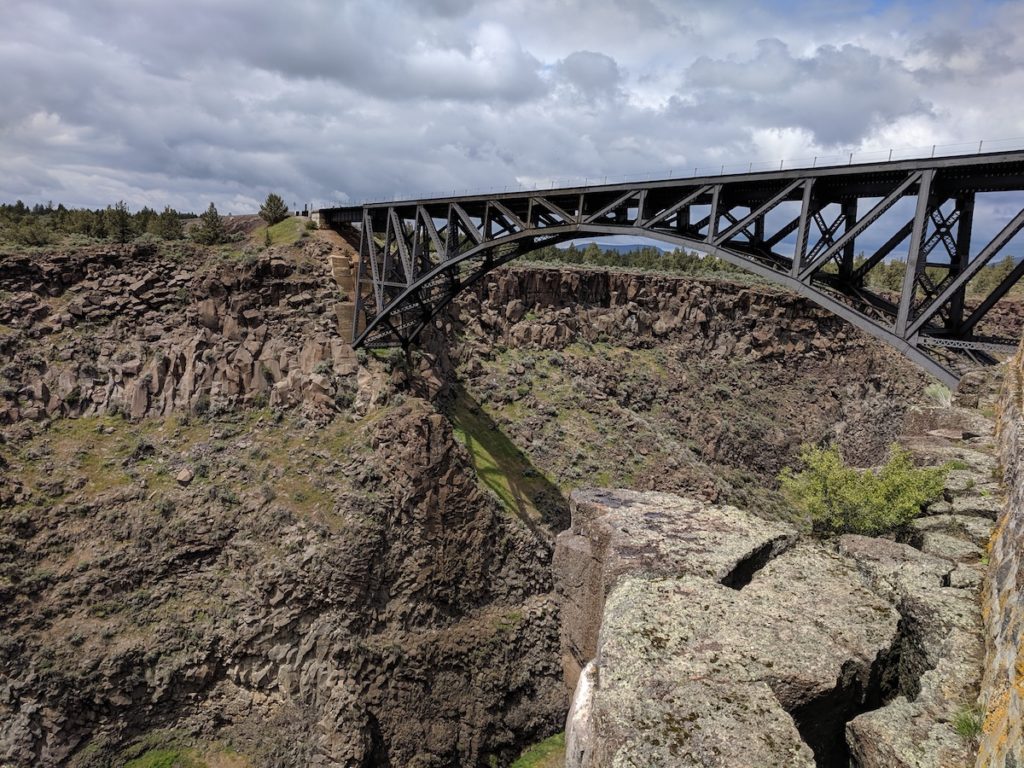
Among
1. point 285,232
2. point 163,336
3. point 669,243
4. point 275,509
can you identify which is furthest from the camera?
point 285,232

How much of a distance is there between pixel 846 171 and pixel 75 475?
32.4m

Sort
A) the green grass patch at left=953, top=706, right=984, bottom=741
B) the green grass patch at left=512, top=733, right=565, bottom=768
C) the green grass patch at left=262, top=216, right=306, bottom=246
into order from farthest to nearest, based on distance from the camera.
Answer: the green grass patch at left=262, top=216, right=306, bottom=246 → the green grass patch at left=512, top=733, right=565, bottom=768 → the green grass patch at left=953, top=706, right=984, bottom=741

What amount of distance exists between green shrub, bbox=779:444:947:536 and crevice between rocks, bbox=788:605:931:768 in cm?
658

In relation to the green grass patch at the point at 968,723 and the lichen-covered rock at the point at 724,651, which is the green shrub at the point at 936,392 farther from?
the green grass patch at the point at 968,723

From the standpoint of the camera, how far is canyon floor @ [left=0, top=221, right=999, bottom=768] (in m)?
22.5

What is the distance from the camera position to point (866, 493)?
558 inches

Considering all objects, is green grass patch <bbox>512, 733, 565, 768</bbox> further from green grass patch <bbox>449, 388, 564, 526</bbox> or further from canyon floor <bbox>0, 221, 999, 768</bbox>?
green grass patch <bbox>449, 388, 564, 526</bbox>

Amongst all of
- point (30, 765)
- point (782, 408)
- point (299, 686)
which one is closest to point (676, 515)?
point (299, 686)

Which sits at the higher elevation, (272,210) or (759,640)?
(272,210)

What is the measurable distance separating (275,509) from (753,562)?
22.5 metres

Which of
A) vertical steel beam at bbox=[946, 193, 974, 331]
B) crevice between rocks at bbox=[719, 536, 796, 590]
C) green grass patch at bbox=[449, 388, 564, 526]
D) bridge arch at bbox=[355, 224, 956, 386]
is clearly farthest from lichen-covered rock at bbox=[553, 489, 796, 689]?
green grass patch at bbox=[449, 388, 564, 526]

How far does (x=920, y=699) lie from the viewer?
20.7ft

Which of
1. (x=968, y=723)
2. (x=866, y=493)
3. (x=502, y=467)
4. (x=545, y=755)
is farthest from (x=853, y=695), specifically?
(x=502, y=467)

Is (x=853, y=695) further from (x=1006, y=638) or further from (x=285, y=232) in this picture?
(x=285, y=232)
